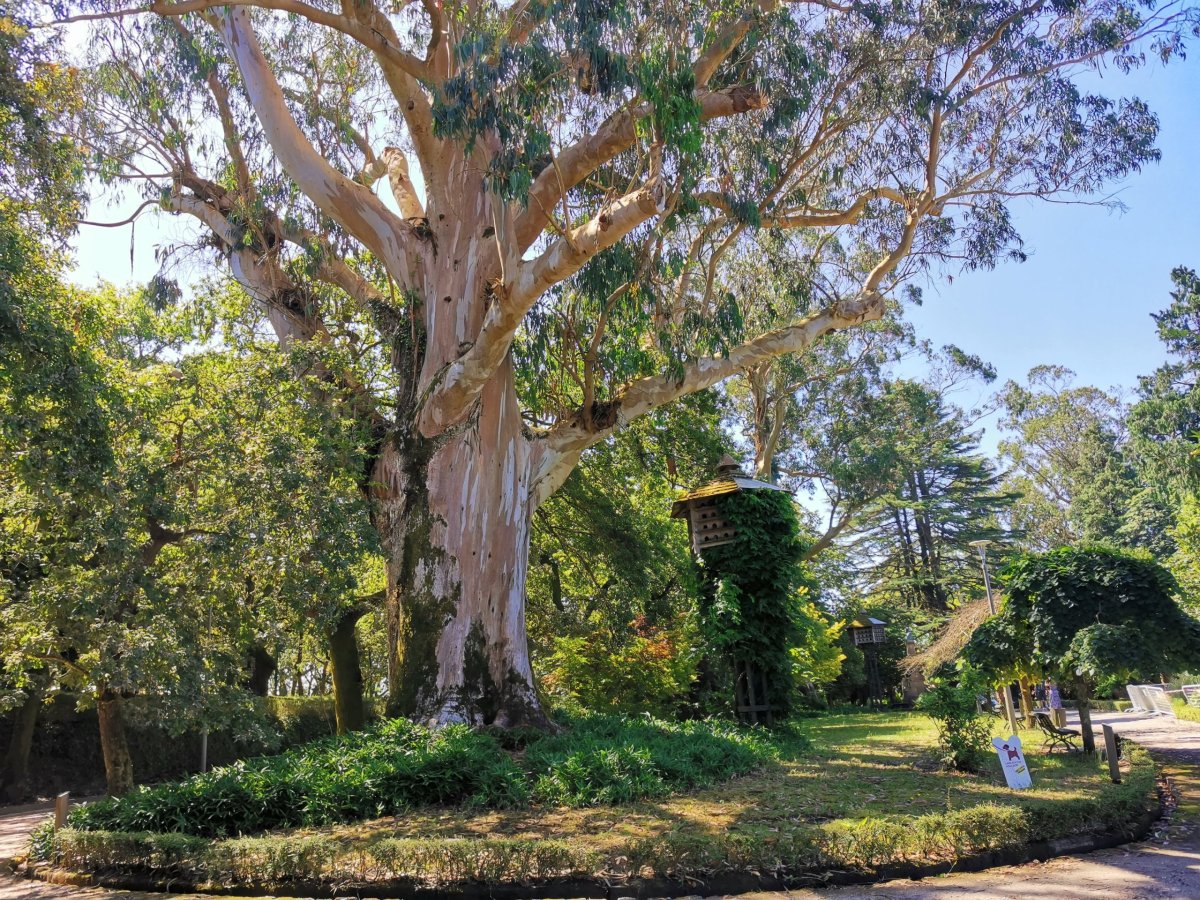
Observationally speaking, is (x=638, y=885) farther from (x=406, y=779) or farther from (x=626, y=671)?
(x=626, y=671)

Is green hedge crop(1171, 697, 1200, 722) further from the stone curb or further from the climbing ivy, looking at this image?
the stone curb

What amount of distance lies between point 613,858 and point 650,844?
0.26 m

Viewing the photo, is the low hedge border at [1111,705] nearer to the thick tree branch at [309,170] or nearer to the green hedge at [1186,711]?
the green hedge at [1186,711]

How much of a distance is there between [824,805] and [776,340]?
7274 millimetres

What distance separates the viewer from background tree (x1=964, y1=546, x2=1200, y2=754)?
24.8 ft

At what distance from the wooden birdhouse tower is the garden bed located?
18.7 ft

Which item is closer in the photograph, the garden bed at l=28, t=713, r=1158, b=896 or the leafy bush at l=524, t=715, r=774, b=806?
the garden bed at l=28, t=713, r=1158, b=896

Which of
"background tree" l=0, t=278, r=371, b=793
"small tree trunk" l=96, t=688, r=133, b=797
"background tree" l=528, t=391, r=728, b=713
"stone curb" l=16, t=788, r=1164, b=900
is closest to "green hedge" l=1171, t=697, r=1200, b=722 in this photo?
"background tree" l=528, t=391, r=728, b=713

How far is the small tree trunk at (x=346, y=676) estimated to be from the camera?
13.5m

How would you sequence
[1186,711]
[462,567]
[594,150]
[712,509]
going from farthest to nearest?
[1186,711], [712,509], [594,150], [462,567]

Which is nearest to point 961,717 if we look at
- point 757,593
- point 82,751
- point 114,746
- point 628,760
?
point 628,760

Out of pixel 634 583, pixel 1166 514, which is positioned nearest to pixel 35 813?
pixel 634 583

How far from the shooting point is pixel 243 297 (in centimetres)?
1378

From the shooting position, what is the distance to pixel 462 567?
33.7 feet
